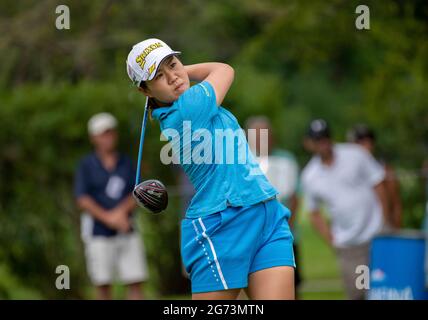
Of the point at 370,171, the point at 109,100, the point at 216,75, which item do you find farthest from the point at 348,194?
the point at 216,75

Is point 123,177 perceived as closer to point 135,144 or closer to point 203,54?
point 135,144

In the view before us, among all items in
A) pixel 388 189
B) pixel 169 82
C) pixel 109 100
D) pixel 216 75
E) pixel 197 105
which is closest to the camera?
pixel 197 105

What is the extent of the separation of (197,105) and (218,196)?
0.54m

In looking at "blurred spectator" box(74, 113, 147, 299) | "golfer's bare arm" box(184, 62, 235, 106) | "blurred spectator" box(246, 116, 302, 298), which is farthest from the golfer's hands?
"golfer's bare arm" box(184, 62, 235, 106)

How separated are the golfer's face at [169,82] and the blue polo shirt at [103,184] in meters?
5.37

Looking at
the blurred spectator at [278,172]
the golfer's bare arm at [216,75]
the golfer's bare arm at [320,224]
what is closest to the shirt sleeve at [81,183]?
the blurred spectator at [278,172]

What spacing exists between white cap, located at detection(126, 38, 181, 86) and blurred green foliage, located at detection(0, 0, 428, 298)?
4.76 metres

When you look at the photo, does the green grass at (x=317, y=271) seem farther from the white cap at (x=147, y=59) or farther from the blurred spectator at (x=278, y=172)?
the white cap at (x=147, y=59)

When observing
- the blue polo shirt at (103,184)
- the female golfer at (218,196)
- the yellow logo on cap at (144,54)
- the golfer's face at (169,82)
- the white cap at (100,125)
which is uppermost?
the white cap at (100,125)

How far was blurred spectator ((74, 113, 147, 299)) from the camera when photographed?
11438 millimetres

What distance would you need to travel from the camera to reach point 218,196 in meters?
6.11

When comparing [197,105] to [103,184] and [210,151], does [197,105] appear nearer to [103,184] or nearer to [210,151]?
[210,151]

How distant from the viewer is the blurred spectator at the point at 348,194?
1146 centimetres

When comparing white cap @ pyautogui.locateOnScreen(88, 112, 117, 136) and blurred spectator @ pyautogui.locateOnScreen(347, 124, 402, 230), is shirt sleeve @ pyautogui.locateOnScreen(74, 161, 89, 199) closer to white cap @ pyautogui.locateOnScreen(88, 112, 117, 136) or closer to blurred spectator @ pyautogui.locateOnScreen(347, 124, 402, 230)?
white cap @ pyautogui.locateOnScreen(88, 112, 117, 136)
